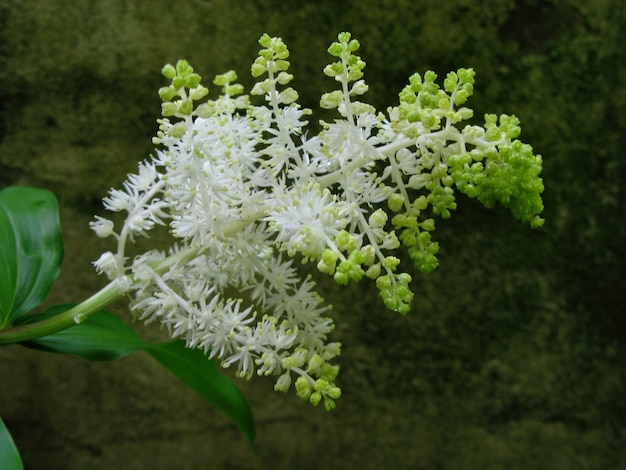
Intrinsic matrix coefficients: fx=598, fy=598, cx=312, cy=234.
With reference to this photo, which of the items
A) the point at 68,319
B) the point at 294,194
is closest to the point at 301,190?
the point at 294,194

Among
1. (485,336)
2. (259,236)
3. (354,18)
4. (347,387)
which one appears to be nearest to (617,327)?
(485,336)

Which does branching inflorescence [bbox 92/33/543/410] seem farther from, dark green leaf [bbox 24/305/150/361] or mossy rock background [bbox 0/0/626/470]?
mossy rock background [bbox 0/0/626/470]

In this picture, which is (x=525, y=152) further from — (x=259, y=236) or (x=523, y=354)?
(x=523, y=354)

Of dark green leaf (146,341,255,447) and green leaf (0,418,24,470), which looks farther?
dark green leaf (146,341,255,447)

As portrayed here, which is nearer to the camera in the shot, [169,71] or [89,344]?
[169,71]

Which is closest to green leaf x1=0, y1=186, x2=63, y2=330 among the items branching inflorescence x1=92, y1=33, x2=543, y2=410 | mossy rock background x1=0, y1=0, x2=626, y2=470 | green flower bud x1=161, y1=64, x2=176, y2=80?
branching inflorescence x1=92, y1=33, x2=543, y2=410

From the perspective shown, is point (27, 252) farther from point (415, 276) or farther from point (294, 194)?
point (415, 276)

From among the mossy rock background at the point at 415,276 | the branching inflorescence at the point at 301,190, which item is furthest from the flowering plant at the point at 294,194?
the mossy rock background at the point at 415,276
